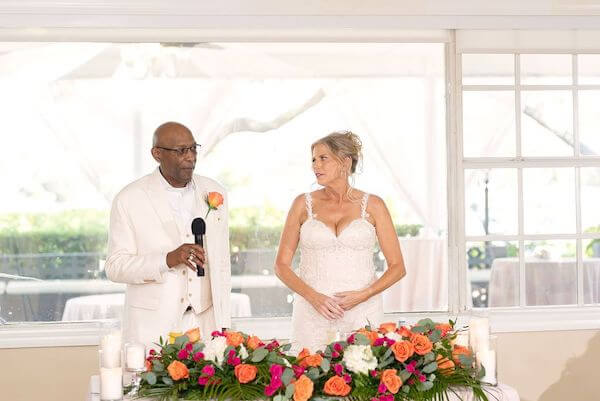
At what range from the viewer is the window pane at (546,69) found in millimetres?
5906

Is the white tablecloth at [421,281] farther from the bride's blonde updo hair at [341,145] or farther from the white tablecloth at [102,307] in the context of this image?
the bride's blonde updo hair at [341,145]

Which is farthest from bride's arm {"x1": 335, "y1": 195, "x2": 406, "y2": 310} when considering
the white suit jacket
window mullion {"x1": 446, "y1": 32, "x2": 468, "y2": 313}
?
window mullion {"x1": 446, "y1": 32, "x2": 468, "y2": 313}

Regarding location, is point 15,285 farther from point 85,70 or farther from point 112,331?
point 112,331

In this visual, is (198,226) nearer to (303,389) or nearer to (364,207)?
(364,207)

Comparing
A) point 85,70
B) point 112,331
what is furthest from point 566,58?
point 112,331

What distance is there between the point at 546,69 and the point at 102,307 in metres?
2.91

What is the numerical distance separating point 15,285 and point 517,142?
299cm

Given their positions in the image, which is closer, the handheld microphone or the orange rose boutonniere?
the handheld microphone

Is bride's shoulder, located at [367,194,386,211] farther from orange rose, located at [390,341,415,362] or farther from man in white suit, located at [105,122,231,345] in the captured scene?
orange rose, located at [390,341,415,362]

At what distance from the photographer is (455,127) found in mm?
5820

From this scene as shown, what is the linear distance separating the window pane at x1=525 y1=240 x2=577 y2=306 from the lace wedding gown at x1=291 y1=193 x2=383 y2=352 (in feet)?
5.56

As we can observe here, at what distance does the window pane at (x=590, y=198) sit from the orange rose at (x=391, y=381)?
3144 millimetres

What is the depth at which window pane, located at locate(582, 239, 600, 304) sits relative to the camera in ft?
19.8

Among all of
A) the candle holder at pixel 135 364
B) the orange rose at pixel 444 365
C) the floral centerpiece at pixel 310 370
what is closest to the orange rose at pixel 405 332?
the floral centerpiece at pixel 310 370
